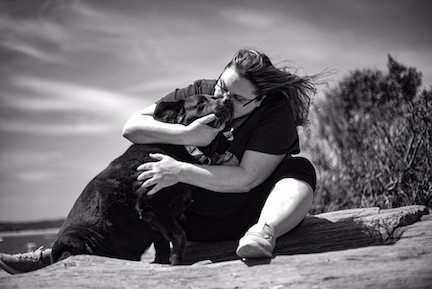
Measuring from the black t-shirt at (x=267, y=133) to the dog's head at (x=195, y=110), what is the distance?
177 millimetres

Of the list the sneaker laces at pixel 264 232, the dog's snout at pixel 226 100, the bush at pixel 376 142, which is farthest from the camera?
the bush at pixel 376 142

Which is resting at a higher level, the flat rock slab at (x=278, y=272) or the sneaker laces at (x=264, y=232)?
the sneaker laces at (x=264, y=232)

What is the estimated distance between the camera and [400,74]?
9258 millimetres

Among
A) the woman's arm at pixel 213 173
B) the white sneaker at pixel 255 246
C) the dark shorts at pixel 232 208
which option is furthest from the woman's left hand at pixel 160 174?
the white sneaker at pixel 255 246

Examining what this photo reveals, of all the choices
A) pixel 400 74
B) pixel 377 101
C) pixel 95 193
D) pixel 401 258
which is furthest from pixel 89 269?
pixel 377 101

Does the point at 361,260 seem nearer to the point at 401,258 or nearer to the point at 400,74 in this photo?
A: the point at 401,258

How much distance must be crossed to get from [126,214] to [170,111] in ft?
2.97

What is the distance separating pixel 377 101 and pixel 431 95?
4678mm

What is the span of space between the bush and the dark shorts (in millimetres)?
1774

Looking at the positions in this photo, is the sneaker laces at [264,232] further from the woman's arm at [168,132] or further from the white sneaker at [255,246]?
the woman's arm at [168,132]

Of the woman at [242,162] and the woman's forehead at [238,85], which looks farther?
the woman's forehead at [238,85]

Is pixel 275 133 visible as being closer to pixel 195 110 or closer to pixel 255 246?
pixel 195 110

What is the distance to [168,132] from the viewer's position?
10.8 feet

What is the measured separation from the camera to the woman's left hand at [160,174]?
3.06 m
